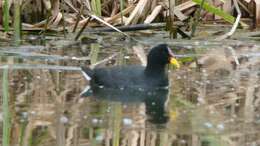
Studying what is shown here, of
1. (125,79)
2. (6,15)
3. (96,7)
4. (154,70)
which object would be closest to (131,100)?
(125,79)

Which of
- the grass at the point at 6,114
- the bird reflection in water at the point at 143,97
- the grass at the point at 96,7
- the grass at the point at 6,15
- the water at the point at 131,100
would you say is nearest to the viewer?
the grass at the point at 6,114

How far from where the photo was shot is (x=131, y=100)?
20.7ft

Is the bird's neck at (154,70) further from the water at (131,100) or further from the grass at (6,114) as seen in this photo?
the grass at (6,114)

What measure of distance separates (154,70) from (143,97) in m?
0.51

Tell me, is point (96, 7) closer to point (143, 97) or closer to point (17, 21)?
point (17, 21)

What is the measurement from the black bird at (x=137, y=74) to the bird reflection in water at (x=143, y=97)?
0.16ft

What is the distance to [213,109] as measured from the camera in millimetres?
5832

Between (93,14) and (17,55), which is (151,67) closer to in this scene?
(17,55)

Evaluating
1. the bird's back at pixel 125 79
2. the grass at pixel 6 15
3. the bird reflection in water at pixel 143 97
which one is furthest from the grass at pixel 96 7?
the bird reflection in water at pixel 143 97

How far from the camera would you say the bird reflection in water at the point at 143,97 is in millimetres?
5766

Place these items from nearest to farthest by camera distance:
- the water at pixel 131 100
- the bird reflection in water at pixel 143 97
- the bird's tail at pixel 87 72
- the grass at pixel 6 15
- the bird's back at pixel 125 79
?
the water at pixel 131 100 < the bird reflection in water at pixel 143 97 < the bird's back at pixel 125 79 < the bird's tail at pixel 87 72 < the grass at pixel 6 15

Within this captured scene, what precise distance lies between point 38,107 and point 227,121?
51.8 inches

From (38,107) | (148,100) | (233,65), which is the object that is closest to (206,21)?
(233,65)

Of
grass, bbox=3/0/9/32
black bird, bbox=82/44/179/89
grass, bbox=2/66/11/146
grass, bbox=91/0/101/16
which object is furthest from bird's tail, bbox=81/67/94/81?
grass, bbox=91/0/101/16
